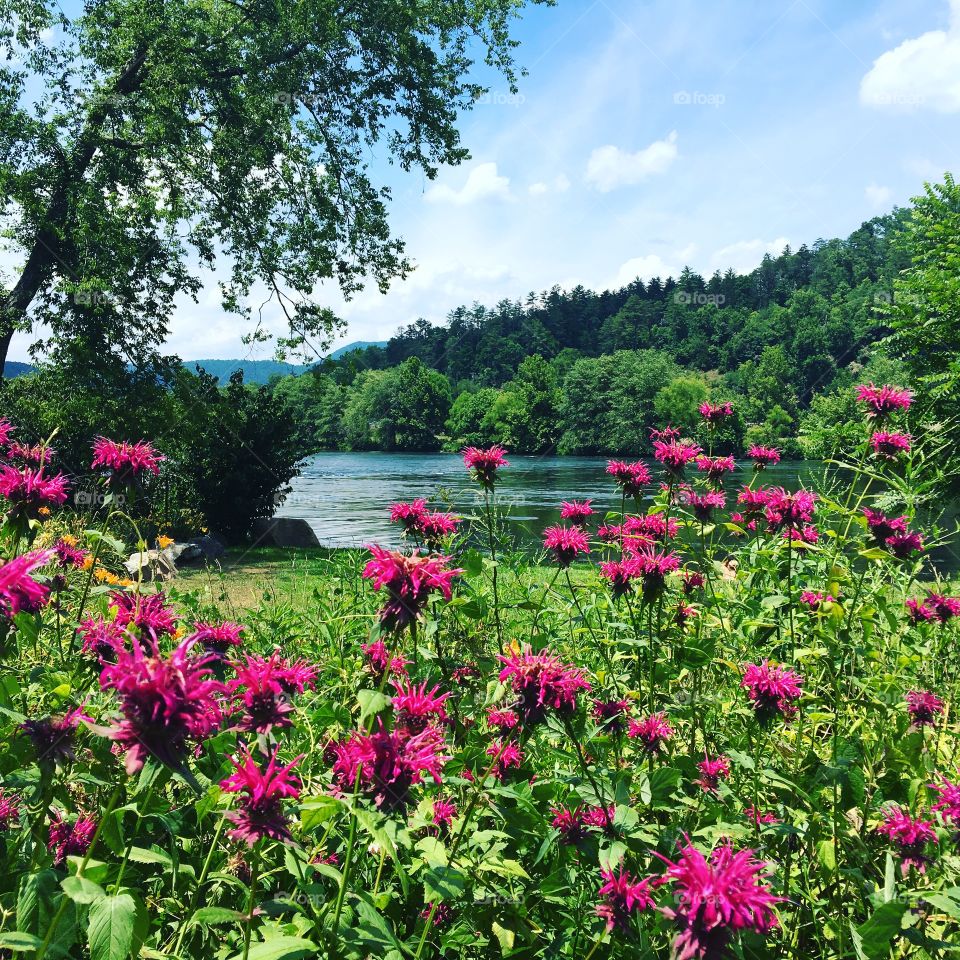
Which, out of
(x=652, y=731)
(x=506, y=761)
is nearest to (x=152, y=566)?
(x=506, y=761)

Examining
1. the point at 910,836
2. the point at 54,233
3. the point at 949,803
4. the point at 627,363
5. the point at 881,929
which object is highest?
the point at 627,363

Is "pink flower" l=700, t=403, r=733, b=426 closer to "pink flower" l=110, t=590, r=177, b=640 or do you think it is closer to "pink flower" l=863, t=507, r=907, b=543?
"pink flower" l=863, t=507, r=907, b=543

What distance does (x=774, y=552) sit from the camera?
2531 millimetres

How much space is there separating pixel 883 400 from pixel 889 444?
215 mm

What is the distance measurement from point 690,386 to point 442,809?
59057mm

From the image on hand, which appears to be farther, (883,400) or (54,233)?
(54,233)

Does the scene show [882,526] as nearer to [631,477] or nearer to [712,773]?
[631,477]

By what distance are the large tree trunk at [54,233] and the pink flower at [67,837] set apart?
1354cm

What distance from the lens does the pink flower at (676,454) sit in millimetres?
2775

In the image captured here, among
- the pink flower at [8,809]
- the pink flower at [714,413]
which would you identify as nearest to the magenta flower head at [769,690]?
the pink flower at [8,809]

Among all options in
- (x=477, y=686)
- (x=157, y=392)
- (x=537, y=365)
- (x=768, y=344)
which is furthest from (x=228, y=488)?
(x=768, y=344)

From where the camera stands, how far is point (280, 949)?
3.26ft

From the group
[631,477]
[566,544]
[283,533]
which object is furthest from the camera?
[283,533]

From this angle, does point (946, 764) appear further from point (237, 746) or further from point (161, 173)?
point (161, 173)
